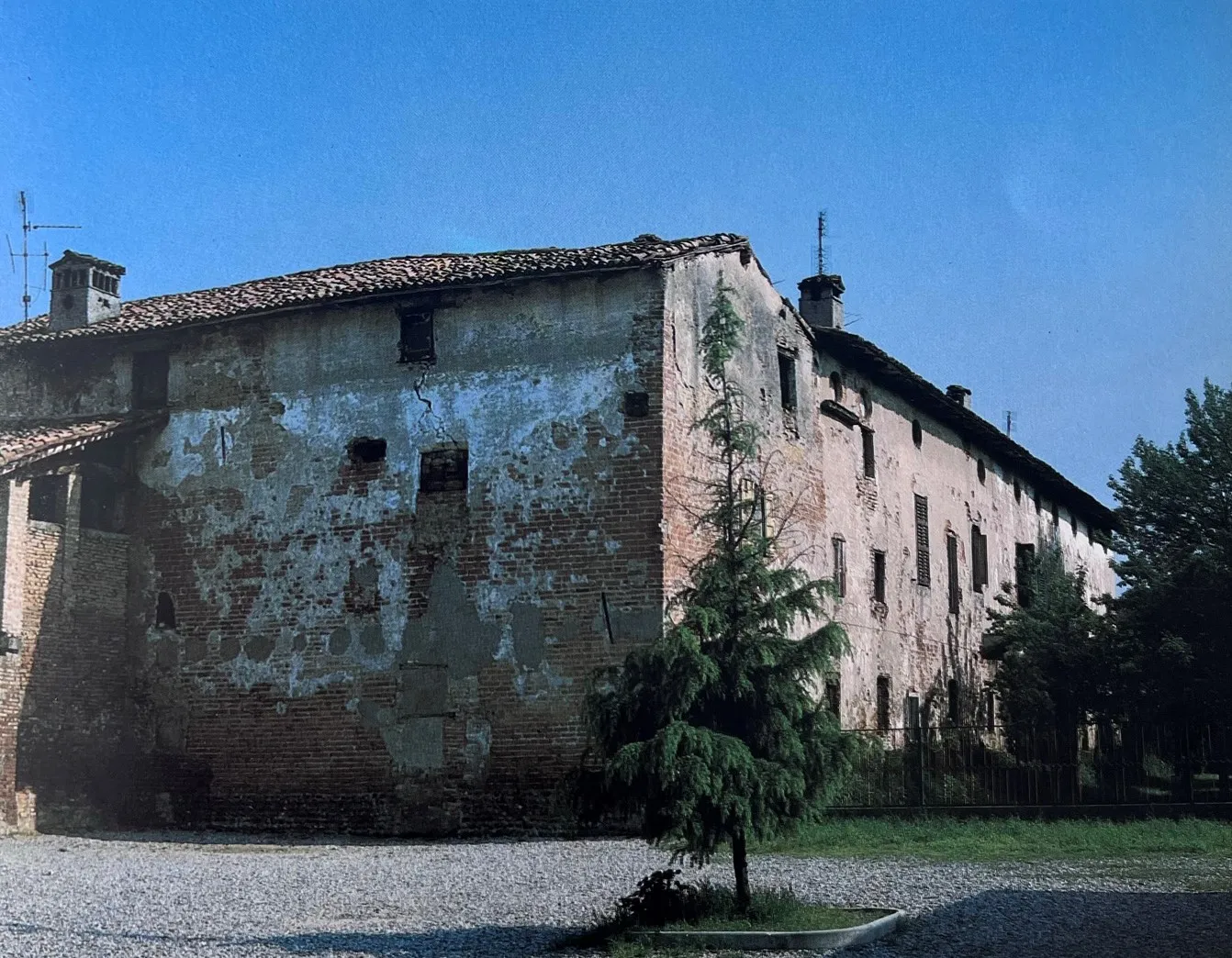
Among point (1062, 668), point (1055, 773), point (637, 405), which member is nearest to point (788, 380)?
point (637, 405)

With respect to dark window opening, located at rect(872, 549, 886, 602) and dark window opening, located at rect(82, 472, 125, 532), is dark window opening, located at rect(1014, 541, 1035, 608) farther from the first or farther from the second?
dark window opening, located at rect(82, 472, 125, 532)

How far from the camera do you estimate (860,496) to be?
25.8 m

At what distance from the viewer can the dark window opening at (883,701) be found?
1005 inches

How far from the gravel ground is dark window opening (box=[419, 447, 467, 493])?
16.6 ft

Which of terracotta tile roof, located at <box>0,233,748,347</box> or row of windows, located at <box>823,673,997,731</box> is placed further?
row of windows, located at <box>823,673,997,731</box>

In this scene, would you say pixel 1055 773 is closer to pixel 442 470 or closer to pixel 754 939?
pixel 442 470

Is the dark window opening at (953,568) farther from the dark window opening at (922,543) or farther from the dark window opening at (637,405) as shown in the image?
the dark window opening at (637,405)

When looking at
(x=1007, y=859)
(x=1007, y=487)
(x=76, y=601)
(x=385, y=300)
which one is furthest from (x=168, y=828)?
(x=1007, y=487)

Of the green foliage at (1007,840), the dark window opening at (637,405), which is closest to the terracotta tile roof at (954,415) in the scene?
the dark window opening at (637,405)

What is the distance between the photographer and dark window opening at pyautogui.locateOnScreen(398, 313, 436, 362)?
66.3 ft

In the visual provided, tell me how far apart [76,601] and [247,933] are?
11286 millimetres

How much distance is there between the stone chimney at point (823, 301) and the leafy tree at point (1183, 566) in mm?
6104

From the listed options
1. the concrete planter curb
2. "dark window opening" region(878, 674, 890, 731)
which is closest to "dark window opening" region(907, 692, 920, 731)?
"dark window opening" region(878, 674, 890, 731)

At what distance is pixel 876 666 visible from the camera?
25.7m
